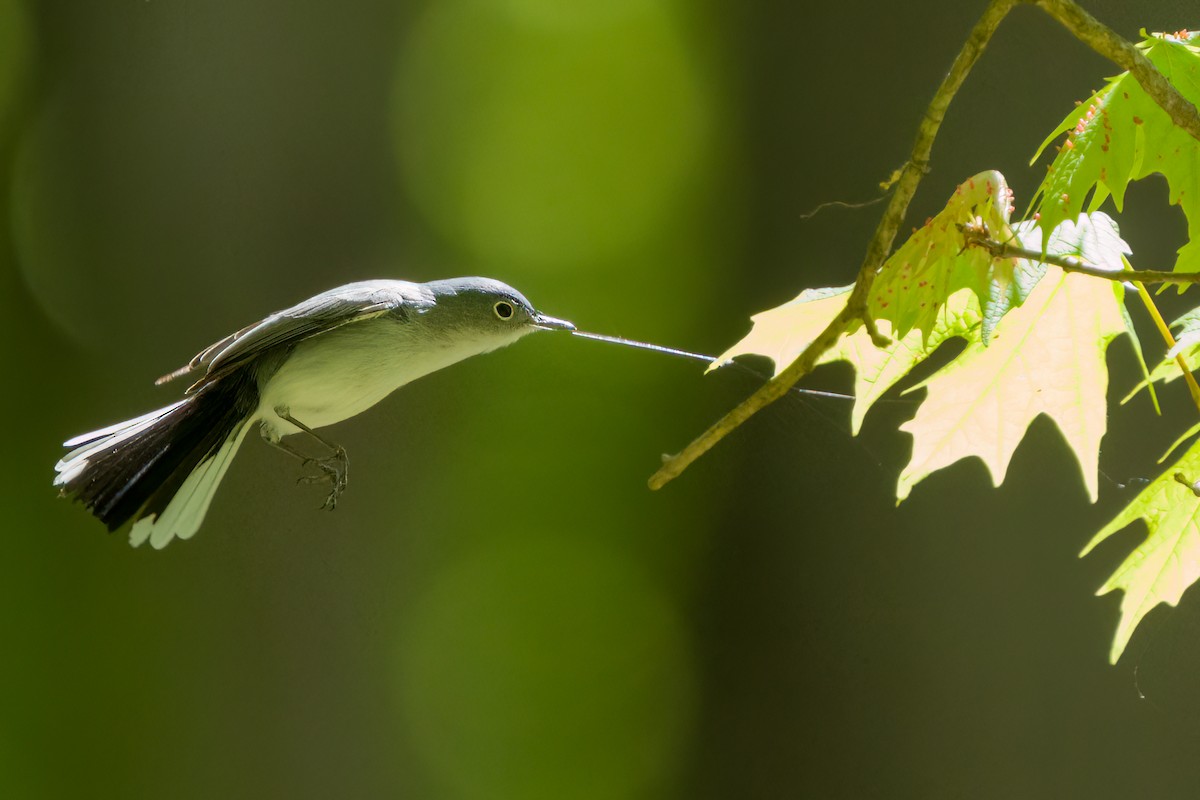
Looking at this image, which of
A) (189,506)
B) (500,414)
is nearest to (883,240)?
(189,506)

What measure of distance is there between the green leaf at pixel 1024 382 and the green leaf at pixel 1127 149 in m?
0.11

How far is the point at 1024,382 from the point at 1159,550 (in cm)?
14

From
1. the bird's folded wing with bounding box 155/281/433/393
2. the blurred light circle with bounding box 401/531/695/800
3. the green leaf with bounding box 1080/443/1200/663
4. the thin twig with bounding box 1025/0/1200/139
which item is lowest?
the blurred light circle with bounding box 401/531/695/800

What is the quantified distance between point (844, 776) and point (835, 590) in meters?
0.27

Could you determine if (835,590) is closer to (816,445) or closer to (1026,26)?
(816,445)

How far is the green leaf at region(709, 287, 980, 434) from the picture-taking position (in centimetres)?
64

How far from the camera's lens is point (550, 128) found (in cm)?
161

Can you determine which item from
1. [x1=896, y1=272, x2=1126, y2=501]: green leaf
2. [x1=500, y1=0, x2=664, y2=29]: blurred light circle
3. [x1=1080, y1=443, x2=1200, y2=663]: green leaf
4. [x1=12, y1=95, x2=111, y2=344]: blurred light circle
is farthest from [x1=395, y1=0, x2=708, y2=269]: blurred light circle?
[x1=1080, y1=443, x2=1200, y2=663]: green leaf

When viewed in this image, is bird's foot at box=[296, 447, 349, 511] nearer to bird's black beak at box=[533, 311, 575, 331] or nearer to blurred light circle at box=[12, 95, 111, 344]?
bird's black beak at box=[533, 311, 575, 331]

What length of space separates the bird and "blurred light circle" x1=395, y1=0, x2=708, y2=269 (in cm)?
87

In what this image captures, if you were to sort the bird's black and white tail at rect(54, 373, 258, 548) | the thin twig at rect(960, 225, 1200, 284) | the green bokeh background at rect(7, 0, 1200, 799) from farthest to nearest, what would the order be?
the green bokeh background at rect(7, 0, 1200, 799) < the bird's black and white tail at rect(54, 373, 258, 548) < the thin twig at rect(960, 225, 1200, 284)

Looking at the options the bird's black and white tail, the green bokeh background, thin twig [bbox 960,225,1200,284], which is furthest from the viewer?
the green bokeh background

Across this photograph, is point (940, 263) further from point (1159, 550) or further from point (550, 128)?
point (550, 128)

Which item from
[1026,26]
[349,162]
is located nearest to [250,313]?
[349,162]
